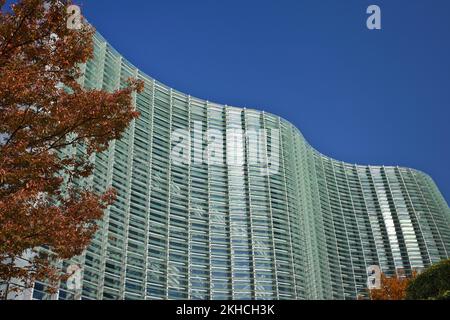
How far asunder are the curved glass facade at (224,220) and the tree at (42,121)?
104ft

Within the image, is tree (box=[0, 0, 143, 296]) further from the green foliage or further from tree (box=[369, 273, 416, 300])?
tree (box=[369, 273, 416, 300])

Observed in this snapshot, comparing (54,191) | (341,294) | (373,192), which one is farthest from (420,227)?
(54,191)

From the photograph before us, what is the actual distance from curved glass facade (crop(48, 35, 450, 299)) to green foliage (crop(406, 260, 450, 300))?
28.8m

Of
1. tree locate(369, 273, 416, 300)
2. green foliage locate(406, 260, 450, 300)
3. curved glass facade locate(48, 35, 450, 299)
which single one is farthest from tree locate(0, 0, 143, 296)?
tree locate(369, 273, 416, 300)

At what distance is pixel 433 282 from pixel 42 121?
73.9 feet

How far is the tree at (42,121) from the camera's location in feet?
34.2

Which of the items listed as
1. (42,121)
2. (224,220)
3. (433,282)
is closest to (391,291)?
(433,282)

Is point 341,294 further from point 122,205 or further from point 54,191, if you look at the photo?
point 54,191

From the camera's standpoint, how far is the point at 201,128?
266 ft

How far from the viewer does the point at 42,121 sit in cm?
1140

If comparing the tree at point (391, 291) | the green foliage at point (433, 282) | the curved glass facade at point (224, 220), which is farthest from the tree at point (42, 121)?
the tree at point (391, 291)

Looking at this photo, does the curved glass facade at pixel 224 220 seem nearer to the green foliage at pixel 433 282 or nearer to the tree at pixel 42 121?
the green foliage at pixel 433 282

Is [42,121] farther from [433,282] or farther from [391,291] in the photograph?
[391,291]

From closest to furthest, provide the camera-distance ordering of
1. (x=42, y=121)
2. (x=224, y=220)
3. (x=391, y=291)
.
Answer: (x=42, y=121) < (x=391, y=291) < (x=224, y=220)
